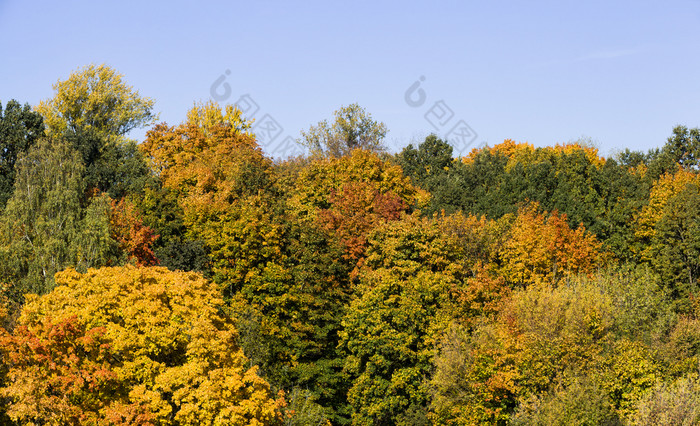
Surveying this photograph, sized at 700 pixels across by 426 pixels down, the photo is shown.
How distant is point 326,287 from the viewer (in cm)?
7019

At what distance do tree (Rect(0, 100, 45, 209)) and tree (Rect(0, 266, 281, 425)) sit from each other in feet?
96.4

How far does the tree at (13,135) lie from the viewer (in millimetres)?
70938

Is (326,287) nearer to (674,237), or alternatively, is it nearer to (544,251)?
(544,251)

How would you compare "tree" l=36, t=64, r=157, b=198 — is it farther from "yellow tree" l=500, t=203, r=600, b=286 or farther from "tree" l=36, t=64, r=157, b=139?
"yellow tree" l=500, t=203, r=600, b=286

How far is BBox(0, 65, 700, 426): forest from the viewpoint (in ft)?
138

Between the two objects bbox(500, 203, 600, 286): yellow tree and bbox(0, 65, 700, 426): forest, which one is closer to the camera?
bbox(0, 65, 700, 426): forest

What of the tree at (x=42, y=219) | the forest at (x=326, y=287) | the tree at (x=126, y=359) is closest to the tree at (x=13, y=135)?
the forest at (x=326, y=287)

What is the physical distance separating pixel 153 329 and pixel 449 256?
3304 centimetres

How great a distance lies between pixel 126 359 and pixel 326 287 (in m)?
29.6

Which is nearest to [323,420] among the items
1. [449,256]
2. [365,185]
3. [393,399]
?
[393,399]

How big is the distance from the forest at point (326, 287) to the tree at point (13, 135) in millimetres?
165

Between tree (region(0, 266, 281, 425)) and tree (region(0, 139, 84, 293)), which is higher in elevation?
tree (region(0, 139, 84, 293))

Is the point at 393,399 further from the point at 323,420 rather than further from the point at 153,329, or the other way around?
the point at 153,329

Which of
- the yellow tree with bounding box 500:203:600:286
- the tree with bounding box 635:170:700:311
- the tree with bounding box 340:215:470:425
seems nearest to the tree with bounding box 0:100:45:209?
the tree with bounding box 340:215:470:425
